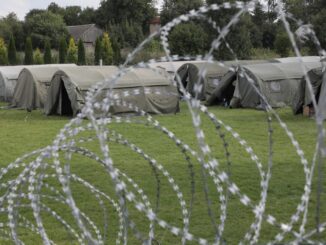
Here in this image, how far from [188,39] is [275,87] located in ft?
70.5

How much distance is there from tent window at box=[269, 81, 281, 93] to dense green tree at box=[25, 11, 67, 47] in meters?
Answer: 46.1

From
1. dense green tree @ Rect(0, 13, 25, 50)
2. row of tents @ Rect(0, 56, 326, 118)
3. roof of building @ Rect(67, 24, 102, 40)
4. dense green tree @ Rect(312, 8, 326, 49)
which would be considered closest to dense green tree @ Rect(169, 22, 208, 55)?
dense green tree @ Rect(312, 8, 326, 49)

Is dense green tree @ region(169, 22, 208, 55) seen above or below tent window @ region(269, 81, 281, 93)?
above

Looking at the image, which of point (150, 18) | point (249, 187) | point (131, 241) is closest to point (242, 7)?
point (131, 241)

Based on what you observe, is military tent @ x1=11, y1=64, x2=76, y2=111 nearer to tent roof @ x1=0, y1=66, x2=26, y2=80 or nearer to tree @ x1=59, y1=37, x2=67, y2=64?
tent roof @ x1=0, y1=66, x2=26, y2=80

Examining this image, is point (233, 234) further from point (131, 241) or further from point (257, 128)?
point (257, 128)

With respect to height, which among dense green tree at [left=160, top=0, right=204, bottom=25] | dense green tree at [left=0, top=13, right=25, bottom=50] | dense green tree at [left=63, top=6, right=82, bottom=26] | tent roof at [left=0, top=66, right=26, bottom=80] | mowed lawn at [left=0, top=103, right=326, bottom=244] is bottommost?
mowed lawn at [left=0, top=103, right=326, bottom=244]

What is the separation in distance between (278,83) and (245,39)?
19.8 meters

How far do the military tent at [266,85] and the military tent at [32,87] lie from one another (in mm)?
6164

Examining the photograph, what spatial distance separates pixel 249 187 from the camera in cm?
776

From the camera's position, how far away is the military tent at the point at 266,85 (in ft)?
65.6

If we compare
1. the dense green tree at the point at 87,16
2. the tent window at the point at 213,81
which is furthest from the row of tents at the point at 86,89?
the dense green tree at the point at 87,16

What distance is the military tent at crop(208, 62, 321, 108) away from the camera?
20.0m

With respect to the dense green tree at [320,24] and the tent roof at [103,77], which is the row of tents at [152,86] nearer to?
the tent roof at [103,77]
